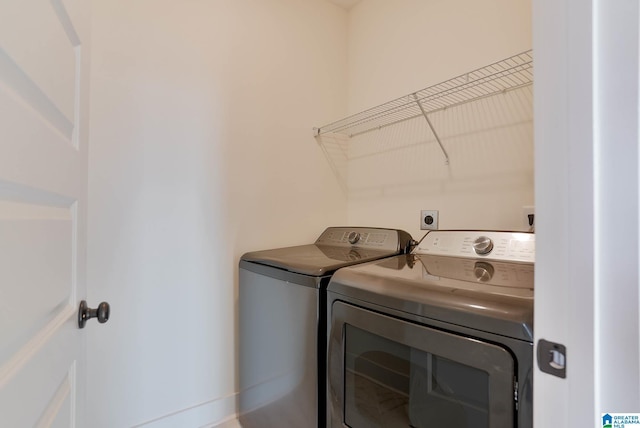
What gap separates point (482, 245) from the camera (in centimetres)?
126

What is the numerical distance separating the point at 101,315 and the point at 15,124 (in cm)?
52

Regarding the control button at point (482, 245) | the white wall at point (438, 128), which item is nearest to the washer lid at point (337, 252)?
the white wall at point (438, 128)

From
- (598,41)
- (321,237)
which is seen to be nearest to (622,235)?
(598,41)

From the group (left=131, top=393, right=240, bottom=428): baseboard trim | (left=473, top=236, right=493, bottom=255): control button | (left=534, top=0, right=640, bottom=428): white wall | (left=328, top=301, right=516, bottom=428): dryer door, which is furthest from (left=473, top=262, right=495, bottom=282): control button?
(left=131, top=393, right=240, bottom=428): baseboard trim

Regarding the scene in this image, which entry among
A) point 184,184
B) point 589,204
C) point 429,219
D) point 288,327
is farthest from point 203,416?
point 589,204

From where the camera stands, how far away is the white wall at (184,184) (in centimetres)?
135

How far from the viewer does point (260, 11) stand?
5.96 ft

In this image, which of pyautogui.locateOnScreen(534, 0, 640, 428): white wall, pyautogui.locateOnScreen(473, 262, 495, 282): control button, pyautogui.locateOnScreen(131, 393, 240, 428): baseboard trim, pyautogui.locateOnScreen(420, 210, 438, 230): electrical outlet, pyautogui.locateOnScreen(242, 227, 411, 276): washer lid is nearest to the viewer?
pyautogui.locateOnScreen(534, 0, 640, 428): white wall

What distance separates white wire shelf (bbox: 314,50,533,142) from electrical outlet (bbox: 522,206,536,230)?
50cm

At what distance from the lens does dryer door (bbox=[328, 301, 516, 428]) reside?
703 mm

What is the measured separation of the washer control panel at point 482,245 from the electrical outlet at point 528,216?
126 mm

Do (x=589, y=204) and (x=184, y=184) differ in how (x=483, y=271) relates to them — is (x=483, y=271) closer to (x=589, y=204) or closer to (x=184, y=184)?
(x=589, y=204)

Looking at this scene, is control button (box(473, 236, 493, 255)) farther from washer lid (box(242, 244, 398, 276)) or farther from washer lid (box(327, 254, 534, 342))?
washer lid (box(242, 244, 398, 276))

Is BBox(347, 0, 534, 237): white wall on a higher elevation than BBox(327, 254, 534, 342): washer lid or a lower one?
higher
